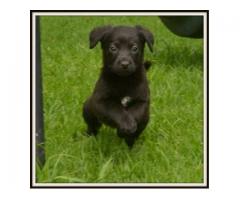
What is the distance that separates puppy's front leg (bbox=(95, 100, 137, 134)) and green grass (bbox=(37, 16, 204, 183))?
0.35m

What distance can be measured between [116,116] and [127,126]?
187mm

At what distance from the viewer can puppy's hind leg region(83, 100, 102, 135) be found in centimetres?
737

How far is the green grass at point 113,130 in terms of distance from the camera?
263 inches

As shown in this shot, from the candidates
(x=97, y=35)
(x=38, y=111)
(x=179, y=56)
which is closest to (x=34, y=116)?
(x=38, y=111)

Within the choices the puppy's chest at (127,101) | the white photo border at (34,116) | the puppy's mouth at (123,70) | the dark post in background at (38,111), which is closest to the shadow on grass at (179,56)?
the white photo border at (34,116)

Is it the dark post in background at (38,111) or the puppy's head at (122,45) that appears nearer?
the dark post in background at (38,111)

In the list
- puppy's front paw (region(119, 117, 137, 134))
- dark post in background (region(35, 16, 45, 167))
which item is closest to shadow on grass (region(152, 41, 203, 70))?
puppy's front paw (region(119, 117, 137, 134))

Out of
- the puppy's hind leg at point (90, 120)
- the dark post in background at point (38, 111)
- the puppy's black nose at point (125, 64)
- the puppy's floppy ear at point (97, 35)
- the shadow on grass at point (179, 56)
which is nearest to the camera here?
the dark post in background at point (38, 111)

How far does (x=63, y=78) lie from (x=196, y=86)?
60.1 inches

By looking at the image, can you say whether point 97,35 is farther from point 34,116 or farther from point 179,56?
point 179,56

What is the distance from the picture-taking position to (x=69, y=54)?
948 centimetres

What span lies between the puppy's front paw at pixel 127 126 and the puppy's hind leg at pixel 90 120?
2.36 feet

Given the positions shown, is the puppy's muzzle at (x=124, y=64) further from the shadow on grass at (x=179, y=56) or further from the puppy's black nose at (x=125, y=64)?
the shadow on grass at (x=179, y=56)

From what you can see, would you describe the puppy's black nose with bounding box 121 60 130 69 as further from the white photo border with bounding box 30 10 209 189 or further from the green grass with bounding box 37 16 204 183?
the green grass with bounding box 37 16 204 183
